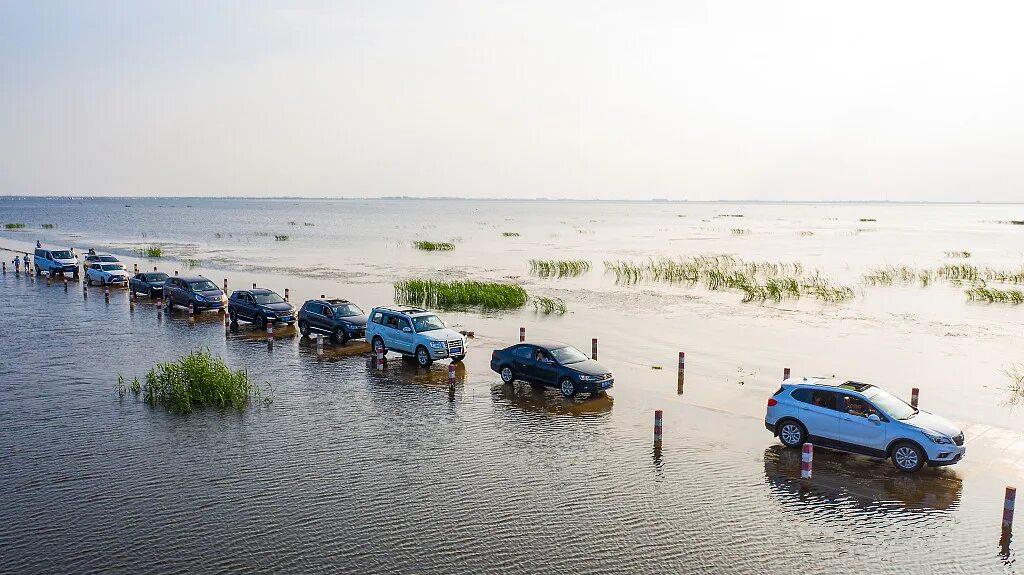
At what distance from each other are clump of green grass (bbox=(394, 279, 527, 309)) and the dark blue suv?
9671 millimetres

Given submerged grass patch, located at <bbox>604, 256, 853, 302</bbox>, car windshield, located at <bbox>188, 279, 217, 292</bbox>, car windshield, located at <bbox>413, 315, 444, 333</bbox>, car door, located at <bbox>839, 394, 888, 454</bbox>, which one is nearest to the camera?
car door, located at <bbox>839, 394, 888, 454</bbox>

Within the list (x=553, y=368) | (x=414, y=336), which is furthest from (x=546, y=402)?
(x=414, y=336)

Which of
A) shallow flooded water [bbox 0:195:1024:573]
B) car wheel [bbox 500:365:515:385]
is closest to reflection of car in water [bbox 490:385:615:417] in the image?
shallow flooded water [bbox 0:195:1024:573]

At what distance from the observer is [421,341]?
25562mm

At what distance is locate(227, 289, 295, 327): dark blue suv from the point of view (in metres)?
32.7

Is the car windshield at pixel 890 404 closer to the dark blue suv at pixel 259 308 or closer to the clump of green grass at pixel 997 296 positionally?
the dark blue suv at pixel 259 308

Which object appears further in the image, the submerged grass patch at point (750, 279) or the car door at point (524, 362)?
the submerged grass patch at point (750, 279)

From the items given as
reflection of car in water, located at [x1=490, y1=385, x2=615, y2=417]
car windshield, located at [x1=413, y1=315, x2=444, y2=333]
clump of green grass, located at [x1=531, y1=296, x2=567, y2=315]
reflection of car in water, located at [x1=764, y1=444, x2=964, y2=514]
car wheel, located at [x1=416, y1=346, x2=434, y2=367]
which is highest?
car windshield, located at [x1=413, y1=315, x2=444, y2=333]

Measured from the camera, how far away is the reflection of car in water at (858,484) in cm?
1415

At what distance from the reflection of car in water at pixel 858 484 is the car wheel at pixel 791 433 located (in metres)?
0.38

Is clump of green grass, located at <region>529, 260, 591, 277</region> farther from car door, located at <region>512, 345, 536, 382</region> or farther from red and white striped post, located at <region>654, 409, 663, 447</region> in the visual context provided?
red and white striped post, located at <region>654, 409, 663, 447</region>

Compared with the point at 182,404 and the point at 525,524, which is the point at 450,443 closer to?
the point at 525,524

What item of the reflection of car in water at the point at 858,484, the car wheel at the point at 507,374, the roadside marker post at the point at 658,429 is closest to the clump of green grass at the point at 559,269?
the car wheel at the point at 507,374

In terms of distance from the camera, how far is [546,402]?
21.4 metres
